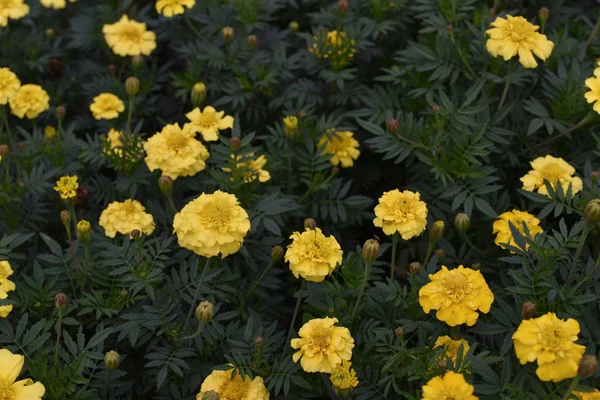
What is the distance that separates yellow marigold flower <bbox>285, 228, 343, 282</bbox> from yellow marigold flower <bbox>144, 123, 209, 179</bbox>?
0.50m

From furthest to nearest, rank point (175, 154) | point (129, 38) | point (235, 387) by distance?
1. point (129, 38)
2. point (175, 154)
3. point (235, 387)

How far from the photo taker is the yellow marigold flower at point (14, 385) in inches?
65.0

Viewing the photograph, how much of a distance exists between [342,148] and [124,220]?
0.86 m

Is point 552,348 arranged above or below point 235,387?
above

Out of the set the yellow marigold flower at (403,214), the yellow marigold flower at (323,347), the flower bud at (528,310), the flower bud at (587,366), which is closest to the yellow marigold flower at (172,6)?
the yellow marigold flower at (403,214)

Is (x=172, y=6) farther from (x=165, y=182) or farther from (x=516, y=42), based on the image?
(x=516, y=42)

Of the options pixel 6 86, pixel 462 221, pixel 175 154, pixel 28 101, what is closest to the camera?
pixel 462 221

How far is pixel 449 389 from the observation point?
1558mm

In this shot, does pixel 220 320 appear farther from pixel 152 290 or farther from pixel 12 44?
pixel 12 44

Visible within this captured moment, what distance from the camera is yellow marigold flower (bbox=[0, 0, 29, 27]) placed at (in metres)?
2.66

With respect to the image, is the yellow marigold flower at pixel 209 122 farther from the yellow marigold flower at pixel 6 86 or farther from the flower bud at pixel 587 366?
the flower bud at pixel 587 366

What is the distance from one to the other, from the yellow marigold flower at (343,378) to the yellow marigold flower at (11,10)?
187 centimetres

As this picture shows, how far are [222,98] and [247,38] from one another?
36 centimetres

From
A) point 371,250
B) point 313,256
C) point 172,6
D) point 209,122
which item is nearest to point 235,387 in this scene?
point 313,256
